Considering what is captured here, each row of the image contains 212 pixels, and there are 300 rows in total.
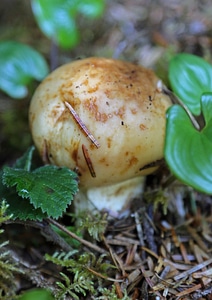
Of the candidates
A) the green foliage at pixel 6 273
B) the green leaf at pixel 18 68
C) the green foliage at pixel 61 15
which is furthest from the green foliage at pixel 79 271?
the green foliage at pixel 61 15

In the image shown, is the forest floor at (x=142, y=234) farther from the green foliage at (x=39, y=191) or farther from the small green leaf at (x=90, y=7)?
the small green leaf at (x=90, y=7)

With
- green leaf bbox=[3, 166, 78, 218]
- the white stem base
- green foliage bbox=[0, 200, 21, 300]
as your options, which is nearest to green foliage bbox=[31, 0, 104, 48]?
the white stem base

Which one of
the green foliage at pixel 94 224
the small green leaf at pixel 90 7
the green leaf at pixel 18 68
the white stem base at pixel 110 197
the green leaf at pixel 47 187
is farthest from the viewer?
the small green leaf at pixel 90 7

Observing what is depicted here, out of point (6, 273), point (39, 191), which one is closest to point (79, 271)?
point (6, 273)

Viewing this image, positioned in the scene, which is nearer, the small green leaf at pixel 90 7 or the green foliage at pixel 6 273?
the green foliage at pixel 6 273

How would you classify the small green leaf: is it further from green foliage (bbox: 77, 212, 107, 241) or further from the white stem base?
green foliage (bbox: 77, 212, 107, 241)

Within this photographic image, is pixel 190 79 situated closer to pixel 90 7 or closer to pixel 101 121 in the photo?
pixel 101 121

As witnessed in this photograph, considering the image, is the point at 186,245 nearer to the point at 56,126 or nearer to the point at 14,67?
the point at 56,126
